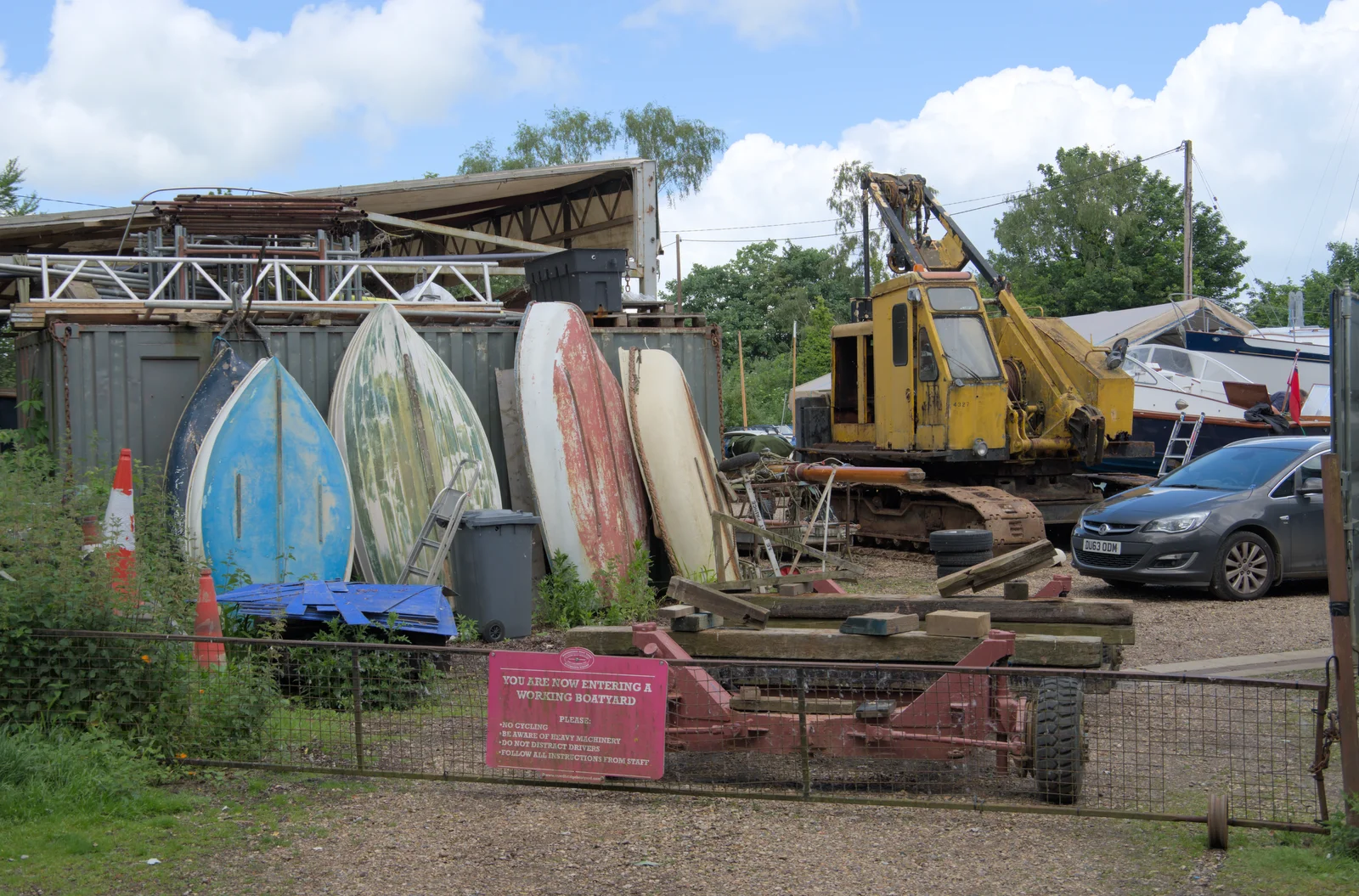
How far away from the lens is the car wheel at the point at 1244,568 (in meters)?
10.9

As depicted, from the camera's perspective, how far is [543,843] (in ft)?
15.7

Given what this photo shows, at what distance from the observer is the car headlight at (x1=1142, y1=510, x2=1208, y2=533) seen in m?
10.9

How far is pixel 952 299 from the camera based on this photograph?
48.9ft

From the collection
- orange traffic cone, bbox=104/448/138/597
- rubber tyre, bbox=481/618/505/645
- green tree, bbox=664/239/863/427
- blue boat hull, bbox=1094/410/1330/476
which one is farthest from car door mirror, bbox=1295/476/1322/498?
green tree, bbox=664/239/863/427

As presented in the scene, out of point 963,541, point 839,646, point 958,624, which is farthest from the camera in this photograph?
point 963,541

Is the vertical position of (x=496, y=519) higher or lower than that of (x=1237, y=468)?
lower

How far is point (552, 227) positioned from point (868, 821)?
16234mm

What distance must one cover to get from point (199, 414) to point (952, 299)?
8816mm

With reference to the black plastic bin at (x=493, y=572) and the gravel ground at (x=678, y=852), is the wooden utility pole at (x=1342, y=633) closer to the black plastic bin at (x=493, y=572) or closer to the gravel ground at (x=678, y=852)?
the gravel ground at (x=678, y=852)

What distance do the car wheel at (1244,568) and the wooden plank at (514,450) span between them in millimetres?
5895

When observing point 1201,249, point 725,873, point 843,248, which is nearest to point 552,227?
point 725,873

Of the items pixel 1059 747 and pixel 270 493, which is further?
pixel 270 493

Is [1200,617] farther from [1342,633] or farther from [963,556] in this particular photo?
[1342,633]

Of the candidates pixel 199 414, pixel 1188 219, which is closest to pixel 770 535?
pixel 199 414
